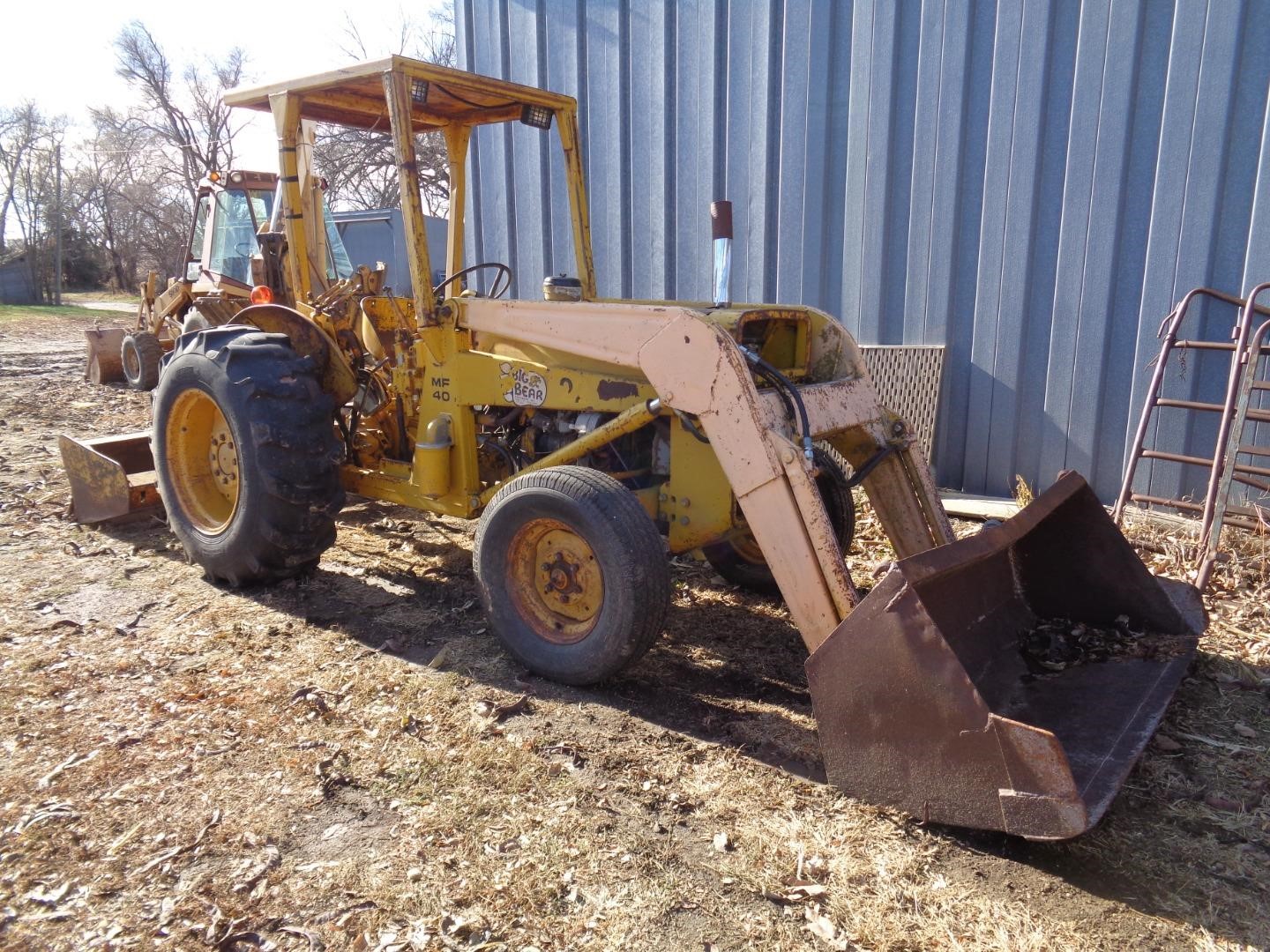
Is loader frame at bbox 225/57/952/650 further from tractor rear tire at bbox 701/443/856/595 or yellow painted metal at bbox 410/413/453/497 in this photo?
tractor rear tire at bbox 701/443/856/595

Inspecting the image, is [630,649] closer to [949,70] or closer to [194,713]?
[194,713]

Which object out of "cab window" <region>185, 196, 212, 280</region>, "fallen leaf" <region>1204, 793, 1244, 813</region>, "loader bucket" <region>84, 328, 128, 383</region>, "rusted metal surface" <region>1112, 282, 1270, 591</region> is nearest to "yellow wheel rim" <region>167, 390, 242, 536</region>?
"fallen leaf" <region>1204, 793, 1244, 813</region>

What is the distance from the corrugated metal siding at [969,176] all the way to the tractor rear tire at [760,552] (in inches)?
83.7

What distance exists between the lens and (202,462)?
5195mm

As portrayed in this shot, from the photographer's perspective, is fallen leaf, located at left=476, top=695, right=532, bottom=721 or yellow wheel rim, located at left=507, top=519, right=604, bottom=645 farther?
yellow wheel rim, located at left=507, top=519, right=604, bottom=645

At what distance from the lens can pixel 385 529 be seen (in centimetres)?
609

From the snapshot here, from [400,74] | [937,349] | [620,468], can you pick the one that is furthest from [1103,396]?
[400,74]

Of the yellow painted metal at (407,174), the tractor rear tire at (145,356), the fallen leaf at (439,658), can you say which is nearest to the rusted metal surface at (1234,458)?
the fallen leaf at (439,658)

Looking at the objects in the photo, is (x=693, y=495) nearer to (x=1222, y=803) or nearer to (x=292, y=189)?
(x=1222, y=803)

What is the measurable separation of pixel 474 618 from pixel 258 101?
9.47ft

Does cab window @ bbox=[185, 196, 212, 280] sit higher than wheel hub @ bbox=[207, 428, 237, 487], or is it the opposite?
cab window @ bbox=[185, 196, 212, 280]

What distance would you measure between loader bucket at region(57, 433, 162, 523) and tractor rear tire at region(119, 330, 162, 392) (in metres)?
6.62

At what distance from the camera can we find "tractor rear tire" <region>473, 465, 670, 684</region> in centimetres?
352

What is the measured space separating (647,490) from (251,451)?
192 cm
